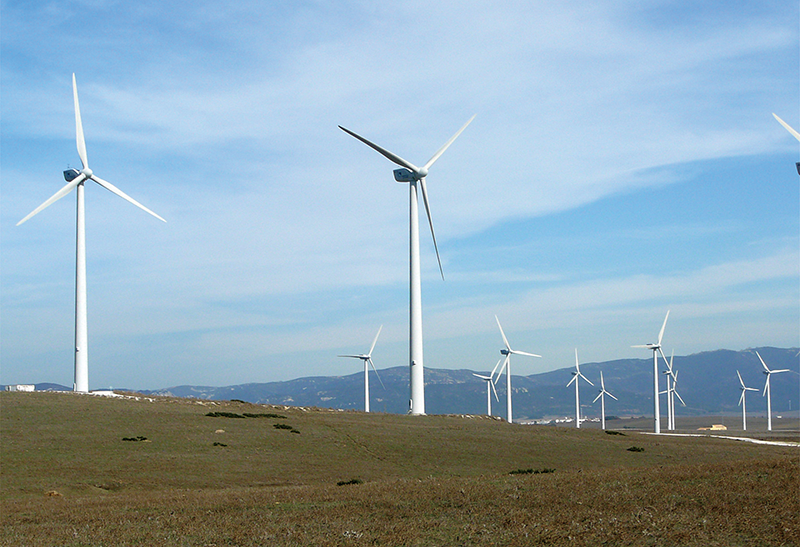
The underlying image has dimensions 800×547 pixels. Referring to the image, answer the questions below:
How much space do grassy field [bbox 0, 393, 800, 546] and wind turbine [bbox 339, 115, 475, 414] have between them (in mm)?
11595

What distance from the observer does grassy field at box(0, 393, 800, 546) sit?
24703mm

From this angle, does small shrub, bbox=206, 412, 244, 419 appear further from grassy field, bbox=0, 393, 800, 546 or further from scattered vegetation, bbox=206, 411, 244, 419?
grassy field, bbox=0, 393, 800, 546

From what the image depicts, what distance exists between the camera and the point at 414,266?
90312 mm

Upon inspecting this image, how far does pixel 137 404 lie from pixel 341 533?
6592 centimetres

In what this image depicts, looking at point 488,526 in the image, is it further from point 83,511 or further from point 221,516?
point 83,511

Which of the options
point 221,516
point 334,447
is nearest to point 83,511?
point 221,516

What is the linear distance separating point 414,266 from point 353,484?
49835mm

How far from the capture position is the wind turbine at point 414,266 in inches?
3526

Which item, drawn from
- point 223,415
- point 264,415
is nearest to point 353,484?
point 223,415

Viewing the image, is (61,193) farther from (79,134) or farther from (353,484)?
(353,484)

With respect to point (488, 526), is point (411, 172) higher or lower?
higher

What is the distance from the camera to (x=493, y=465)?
58125mm

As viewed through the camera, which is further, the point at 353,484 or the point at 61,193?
the point at 61,193

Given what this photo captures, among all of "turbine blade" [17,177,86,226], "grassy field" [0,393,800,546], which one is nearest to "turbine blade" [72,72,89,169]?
"turbine blade" [17,177,86,226]
